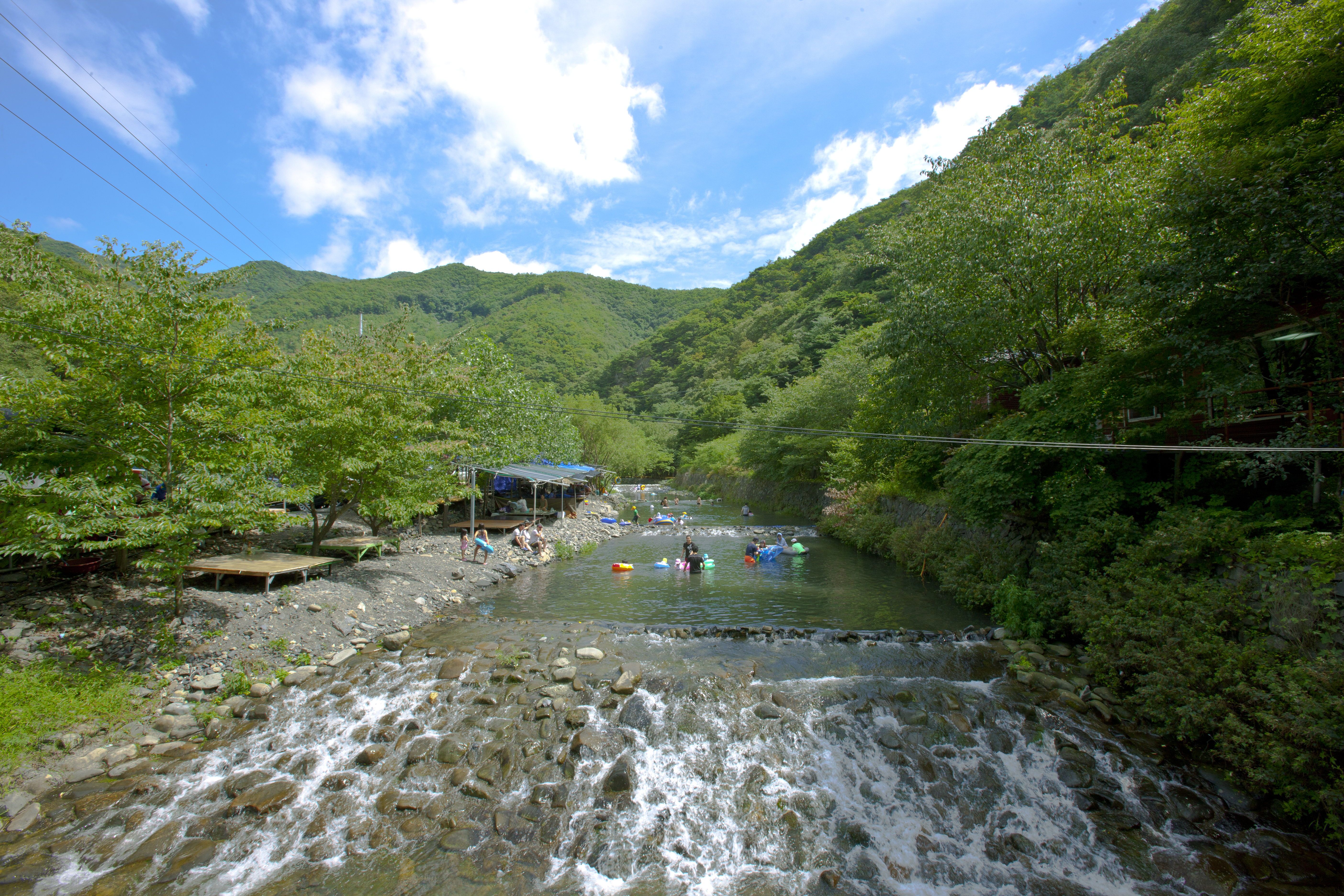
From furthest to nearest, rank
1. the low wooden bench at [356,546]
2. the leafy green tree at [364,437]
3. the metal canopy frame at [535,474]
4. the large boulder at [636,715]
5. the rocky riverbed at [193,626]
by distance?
the metal canopy frame at [535,474]
the low wooden bench at [356,546]
the leafy green tree at [364,437]
the rocky riverbed at [193,626]
the large boulder at [636,715]

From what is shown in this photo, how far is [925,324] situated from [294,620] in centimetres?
1682

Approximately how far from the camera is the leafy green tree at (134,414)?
27.7 ft

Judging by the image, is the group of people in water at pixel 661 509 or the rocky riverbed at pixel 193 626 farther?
the group of people in water at pixel 661 509

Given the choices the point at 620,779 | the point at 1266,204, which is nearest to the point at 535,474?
the point at 620,779

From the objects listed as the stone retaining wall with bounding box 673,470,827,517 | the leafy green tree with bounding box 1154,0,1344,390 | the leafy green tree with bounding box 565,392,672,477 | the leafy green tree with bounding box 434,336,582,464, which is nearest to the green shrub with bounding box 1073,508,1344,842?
the leafy green tree with bounding box 1154,0,1344,390

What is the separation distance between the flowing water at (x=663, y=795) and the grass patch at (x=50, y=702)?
122cm

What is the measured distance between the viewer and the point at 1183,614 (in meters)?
7.89

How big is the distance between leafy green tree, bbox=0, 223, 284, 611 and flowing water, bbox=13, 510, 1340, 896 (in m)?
3.50

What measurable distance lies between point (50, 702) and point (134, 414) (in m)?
4.42

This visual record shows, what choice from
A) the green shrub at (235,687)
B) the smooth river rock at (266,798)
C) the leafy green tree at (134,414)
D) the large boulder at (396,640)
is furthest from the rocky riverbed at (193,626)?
the smooth river rock at (266,798)

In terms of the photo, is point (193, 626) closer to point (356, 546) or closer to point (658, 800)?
point (356, 546)

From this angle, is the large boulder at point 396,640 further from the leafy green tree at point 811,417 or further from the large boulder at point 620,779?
the leafy green tree at point 811,417

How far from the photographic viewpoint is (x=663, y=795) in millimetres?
6934

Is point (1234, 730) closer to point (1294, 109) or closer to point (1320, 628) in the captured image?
point (1320, 628)
